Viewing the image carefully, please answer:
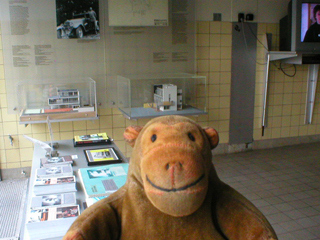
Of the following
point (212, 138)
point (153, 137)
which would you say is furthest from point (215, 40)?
point (153, 137)

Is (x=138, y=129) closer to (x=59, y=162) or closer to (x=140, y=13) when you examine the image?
(x=59, y=162)

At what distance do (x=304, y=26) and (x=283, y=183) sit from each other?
2088 mm

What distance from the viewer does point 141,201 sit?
1025mm

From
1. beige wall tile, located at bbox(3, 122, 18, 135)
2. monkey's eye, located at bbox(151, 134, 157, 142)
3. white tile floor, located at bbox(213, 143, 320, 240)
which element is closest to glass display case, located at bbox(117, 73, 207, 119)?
white tile floor, located at bbox(213, 143, 320, 240)

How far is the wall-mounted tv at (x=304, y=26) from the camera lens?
4379mm

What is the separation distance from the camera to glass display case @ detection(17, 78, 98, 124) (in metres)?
3.71

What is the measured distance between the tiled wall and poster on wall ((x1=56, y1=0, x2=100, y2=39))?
0.80m

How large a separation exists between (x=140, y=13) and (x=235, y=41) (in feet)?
4.73

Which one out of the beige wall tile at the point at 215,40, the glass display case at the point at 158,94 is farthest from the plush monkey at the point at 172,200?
the beige wall tile at the point at 215,40

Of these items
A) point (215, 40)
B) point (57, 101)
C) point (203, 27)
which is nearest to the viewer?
point (57, 101)

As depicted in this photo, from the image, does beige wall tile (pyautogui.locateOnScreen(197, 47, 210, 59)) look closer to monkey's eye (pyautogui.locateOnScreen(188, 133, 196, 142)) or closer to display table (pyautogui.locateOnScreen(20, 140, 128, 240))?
display table (pyautogui.locateOnScreen(20, 140, 128, 240))

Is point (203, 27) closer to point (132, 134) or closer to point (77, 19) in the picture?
Result: point (77, 19)

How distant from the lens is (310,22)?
4.45 m

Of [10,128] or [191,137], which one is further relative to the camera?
[10,128]
